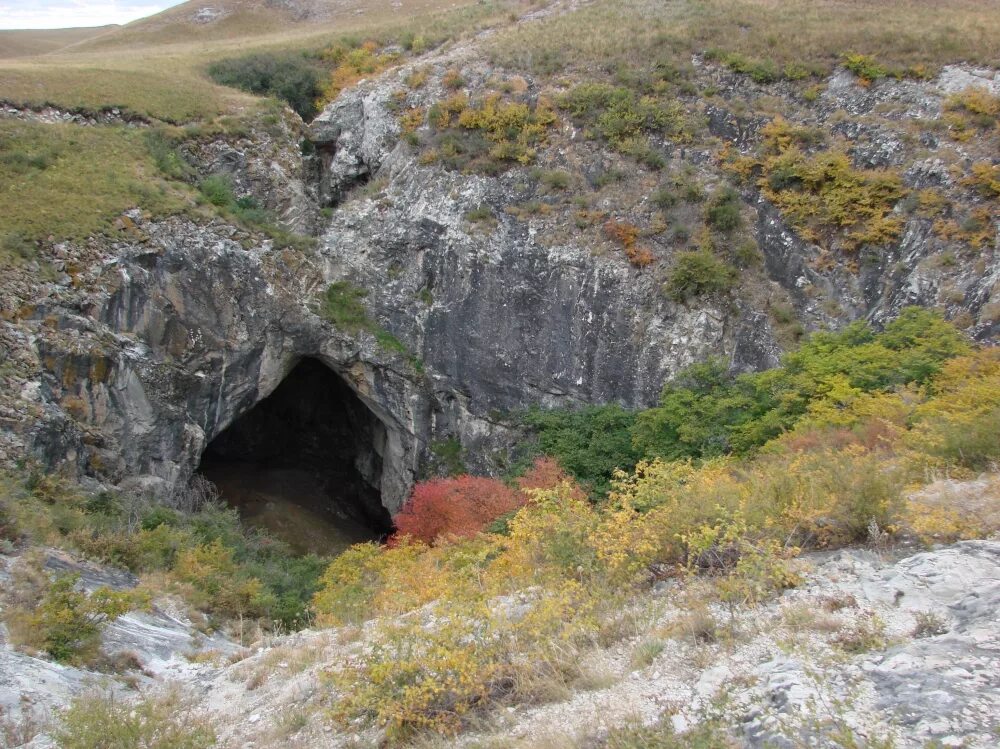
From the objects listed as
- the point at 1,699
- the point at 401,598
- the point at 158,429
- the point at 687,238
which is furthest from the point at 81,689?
the point at 687,238

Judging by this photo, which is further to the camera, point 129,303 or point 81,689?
point 129,303

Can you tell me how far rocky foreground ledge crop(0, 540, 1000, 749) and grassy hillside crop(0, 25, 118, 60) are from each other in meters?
53.7

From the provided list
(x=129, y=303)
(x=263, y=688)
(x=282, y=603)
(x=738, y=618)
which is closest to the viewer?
(x=738, y=618)

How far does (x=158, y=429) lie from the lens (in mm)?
20125

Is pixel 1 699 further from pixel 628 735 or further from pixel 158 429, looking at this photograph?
pixel 158 429

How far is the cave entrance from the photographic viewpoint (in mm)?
26266

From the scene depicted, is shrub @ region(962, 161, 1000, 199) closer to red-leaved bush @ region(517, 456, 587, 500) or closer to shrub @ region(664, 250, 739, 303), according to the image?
shrub @ region(664, 250, 739, 303)

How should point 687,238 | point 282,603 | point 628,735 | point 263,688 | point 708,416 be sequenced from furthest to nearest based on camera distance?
point 687,238 < point 708,416 < point 282,603 < point 263,688 < point 628,735

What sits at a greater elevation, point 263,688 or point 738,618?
point 738,618

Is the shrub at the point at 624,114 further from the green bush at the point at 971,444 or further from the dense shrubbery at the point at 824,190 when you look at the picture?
the green bush at the point at 971,444

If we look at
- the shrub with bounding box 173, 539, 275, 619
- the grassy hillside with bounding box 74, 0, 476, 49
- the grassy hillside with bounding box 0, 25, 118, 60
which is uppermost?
the grassy hillside with bounding box 0, 25, 118, 60

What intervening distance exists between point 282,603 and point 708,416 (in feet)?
37.1

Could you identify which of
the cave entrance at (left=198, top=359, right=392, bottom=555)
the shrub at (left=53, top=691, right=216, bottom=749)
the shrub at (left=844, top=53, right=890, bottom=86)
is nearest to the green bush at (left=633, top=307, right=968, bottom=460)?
the shrub at (left=844, top=53, right=890, bottom=86)

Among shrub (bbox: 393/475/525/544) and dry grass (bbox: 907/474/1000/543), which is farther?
shrub (bbox: 393/475/525/544)
